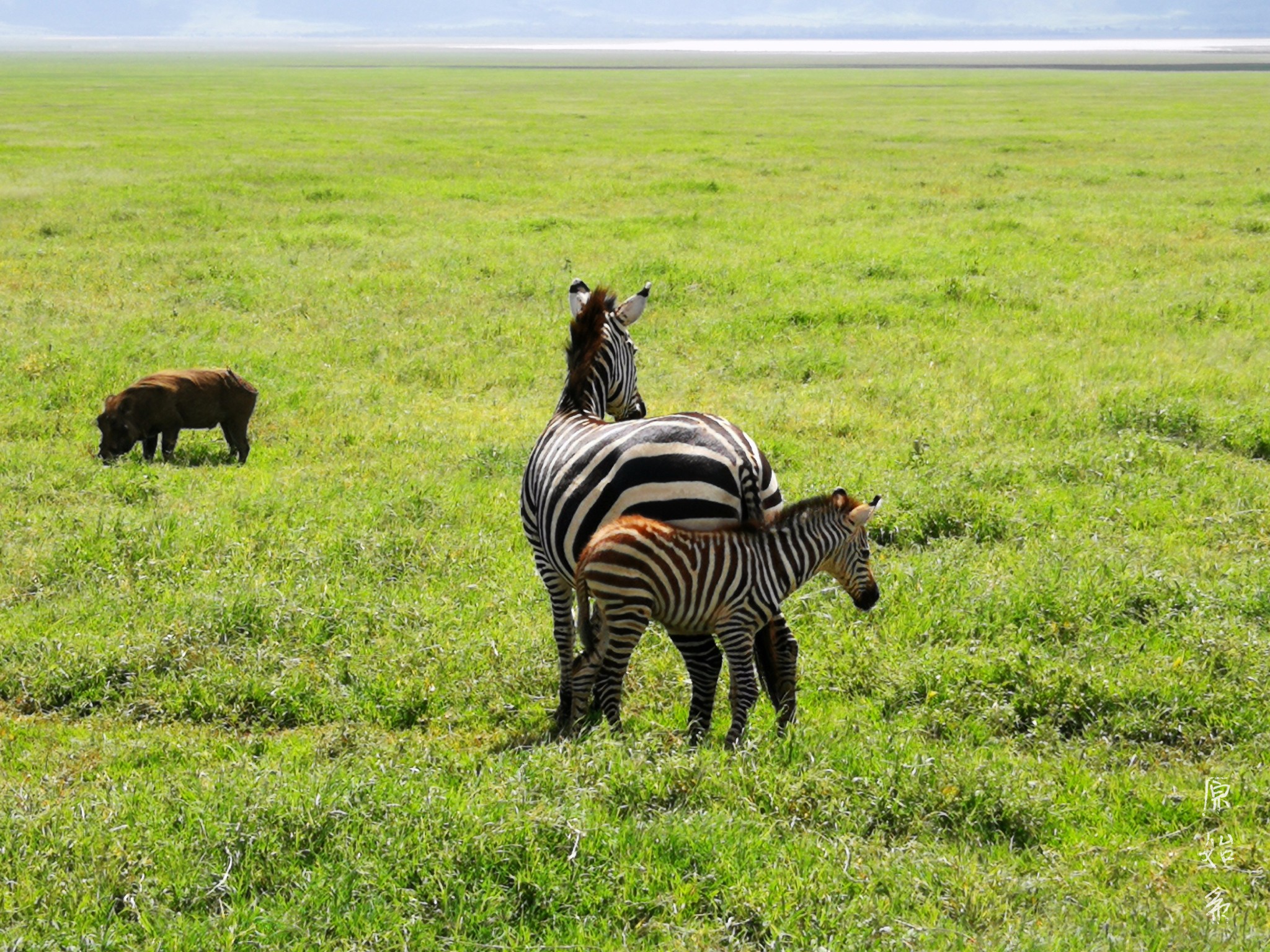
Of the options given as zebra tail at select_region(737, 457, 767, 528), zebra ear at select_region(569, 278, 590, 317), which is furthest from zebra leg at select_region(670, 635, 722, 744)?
zebra ear at select_region(569, 278, 590, 317)

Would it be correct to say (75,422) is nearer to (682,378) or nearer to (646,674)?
(682,378)

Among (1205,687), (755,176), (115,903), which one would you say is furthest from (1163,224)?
(115,903)

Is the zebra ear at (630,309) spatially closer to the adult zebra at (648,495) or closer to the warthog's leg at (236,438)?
the adult zebra at (648,495)

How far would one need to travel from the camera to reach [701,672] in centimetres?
618

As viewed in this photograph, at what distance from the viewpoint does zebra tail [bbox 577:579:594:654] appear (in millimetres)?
5741

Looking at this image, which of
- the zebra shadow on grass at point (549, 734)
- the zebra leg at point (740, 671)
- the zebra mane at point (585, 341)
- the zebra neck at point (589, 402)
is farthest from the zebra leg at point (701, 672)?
the zebra mane at point (585, 341)

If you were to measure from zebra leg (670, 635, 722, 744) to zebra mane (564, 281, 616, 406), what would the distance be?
1.79m

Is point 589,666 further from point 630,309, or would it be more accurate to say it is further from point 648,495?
point 630,309

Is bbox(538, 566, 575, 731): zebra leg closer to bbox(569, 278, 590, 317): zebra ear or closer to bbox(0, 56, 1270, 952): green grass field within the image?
bbox(0, 56, 1270, 952): green grass field

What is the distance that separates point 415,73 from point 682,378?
407ft

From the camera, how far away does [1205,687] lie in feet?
22.4

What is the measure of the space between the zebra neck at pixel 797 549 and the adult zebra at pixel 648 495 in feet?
A: 0.59

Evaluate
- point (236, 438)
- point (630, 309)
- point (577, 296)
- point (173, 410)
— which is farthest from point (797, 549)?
point (173, 410)

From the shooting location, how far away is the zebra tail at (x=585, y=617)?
18.8 ft
